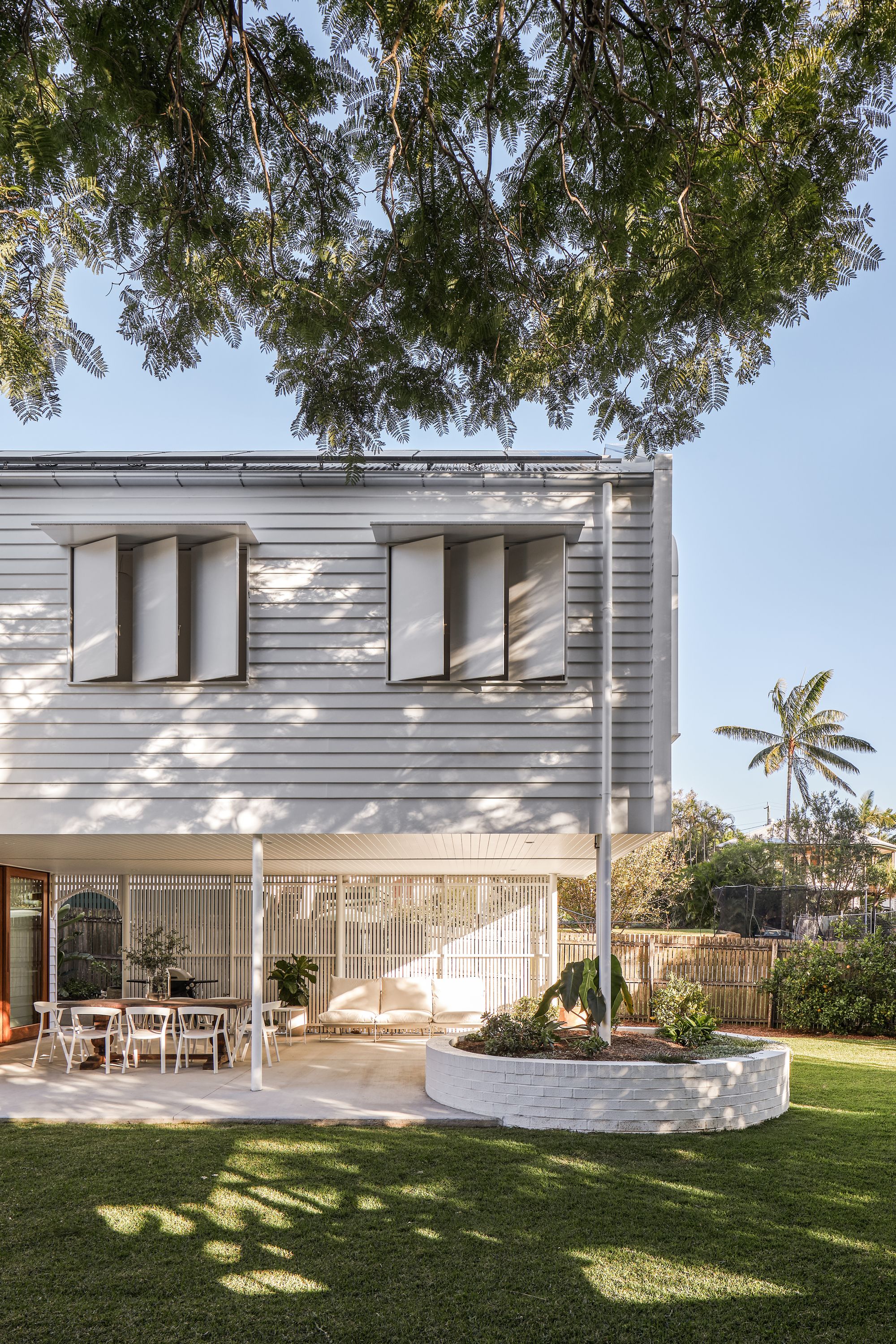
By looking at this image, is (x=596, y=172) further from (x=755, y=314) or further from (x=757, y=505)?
(x=757, y=505)

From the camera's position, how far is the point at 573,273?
178 inches

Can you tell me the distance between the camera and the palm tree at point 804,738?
35094 millimetres

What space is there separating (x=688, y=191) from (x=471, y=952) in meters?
12.6

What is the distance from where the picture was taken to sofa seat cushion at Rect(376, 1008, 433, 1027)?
13.3 meters

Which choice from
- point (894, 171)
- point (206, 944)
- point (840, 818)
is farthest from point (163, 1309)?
point (840, 818)

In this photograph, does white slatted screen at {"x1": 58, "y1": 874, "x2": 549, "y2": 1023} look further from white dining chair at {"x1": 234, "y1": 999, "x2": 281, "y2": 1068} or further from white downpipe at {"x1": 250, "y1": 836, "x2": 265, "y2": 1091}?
white downpipe at {"x1": 250, "y1": 836, "x2": 265, "y2": 1091}

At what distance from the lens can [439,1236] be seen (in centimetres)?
564

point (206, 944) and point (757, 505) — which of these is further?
point (757, 505)

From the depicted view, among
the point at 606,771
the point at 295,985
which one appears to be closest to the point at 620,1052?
the point at 606,771

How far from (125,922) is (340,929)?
10.3ft

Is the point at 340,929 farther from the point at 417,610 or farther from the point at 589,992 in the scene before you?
the point at 417,610

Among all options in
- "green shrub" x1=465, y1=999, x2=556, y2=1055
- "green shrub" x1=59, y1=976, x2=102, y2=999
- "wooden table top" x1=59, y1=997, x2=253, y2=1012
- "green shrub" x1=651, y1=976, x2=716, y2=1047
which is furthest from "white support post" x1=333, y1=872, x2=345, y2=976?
"green shrub" x1=465, y1=999, x2=556, y2=1055

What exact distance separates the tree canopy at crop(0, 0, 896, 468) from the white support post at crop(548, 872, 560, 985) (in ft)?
36.6

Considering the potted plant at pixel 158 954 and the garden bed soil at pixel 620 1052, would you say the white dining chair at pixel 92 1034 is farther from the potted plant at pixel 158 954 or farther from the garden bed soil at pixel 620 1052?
the garden bed soil at pixel 620 1052
